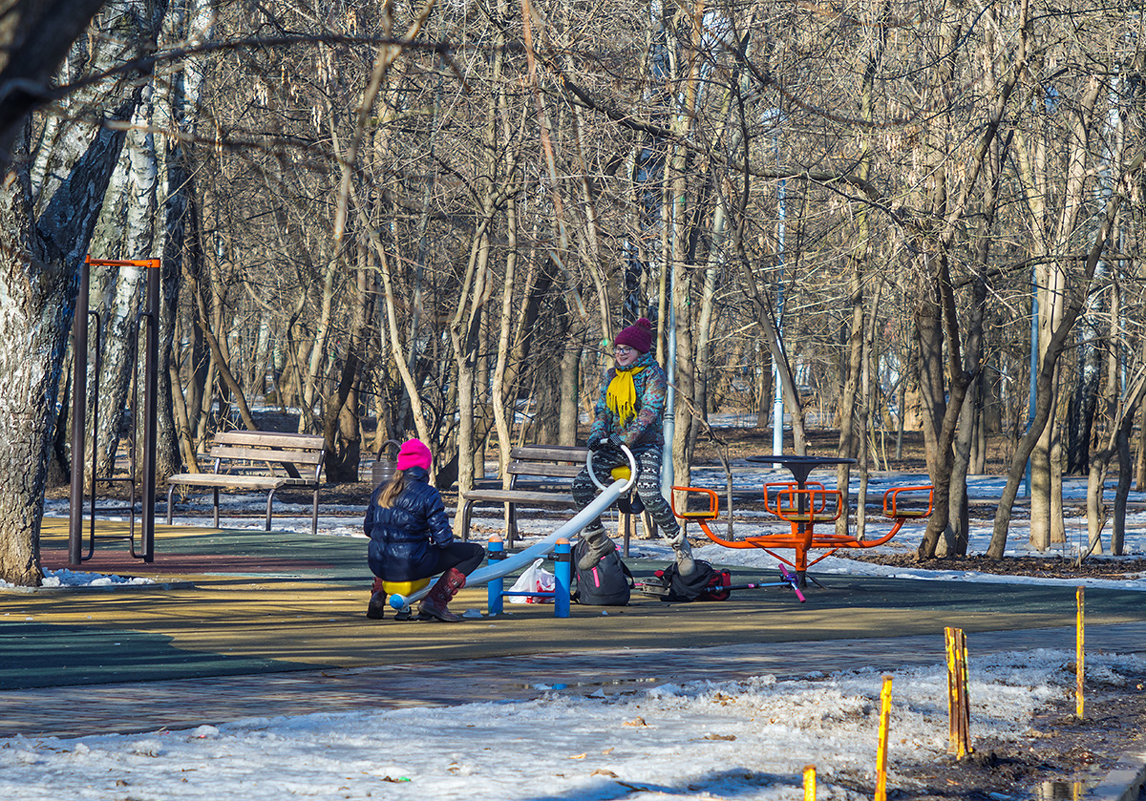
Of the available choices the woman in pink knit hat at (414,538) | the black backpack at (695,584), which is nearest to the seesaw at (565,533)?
the woman in pink knit hat at (414,538)

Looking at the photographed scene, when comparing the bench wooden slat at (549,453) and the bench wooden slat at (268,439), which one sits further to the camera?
the bench wooden slat at (268,439)

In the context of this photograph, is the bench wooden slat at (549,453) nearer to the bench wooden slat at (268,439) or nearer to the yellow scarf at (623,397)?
the bench wooden slat at (268,439)

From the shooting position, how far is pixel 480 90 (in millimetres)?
14258

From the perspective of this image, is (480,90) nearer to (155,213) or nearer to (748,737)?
(155,213)

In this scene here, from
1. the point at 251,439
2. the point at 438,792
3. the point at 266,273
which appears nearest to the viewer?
the point at 438,792

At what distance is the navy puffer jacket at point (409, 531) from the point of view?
855cm

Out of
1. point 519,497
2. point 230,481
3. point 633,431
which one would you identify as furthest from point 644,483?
Result: point 230,481

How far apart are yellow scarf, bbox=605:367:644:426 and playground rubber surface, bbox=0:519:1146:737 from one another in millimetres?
1409

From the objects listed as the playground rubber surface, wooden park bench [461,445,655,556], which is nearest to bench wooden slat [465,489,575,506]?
wooden park bench [461,445,655,556]

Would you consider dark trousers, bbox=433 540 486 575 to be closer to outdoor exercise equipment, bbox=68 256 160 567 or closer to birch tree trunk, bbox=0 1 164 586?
birch tree trunk, bbox=0 1 164 586

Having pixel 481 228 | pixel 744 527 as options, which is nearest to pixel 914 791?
pixel 481 228

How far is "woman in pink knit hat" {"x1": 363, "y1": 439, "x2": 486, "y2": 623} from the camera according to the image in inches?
337

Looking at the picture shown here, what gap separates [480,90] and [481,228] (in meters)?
1.97

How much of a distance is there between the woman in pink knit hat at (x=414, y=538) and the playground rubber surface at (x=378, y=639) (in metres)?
0.28
